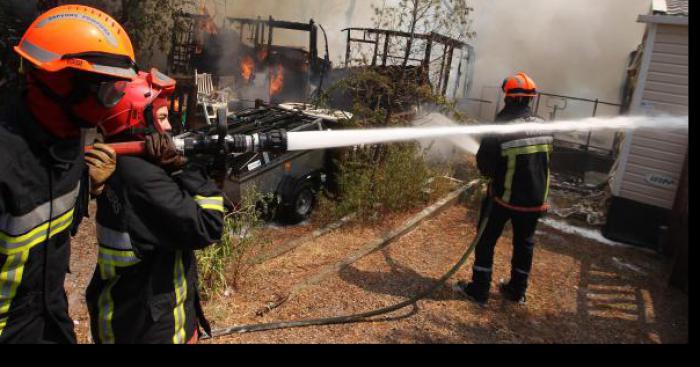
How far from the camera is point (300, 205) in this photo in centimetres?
686

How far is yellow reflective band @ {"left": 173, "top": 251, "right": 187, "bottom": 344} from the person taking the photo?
2.06 m

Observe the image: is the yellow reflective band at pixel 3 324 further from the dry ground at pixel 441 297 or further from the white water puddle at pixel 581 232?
the white water puddle at pixel 581 232

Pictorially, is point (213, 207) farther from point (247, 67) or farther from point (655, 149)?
point (247, 67)

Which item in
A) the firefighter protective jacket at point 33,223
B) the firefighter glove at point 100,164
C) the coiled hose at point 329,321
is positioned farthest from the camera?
the coiled hose at point 329,321

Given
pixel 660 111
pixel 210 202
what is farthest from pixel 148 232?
pixel 660 111

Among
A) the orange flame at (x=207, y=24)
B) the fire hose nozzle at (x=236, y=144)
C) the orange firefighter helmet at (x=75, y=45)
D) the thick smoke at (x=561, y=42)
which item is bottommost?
the fire hose nozzle at (x=236, y=144)

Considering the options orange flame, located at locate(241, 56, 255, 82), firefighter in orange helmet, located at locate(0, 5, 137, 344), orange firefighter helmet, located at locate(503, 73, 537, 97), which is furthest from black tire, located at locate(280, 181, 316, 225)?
orange flame, located at locate(241, 56, 255, 82)

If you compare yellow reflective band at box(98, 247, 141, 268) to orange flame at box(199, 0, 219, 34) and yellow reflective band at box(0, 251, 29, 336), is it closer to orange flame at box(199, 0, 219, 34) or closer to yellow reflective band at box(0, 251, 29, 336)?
yellow reflective band at box(0, 251, 29, 336)

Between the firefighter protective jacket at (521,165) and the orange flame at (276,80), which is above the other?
the orange flame at (276,80)

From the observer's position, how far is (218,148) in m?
2.22

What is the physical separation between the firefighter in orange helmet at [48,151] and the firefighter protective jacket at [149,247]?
0.15 m

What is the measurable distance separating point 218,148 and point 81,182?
0.58 metres

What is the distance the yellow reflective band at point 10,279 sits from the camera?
1640 mm

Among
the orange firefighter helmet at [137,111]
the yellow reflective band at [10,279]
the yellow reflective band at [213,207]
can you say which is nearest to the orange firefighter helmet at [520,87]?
the orange firefighter helmet at [137,111]
